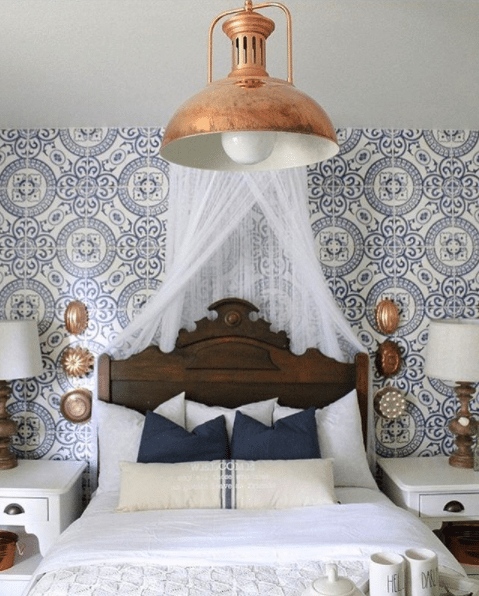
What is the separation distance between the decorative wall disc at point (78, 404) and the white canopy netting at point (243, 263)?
0.34 metres

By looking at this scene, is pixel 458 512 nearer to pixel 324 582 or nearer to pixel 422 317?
pixel 422 317

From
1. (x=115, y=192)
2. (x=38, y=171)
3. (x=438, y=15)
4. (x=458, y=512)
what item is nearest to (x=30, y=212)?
(x=38, y=171)

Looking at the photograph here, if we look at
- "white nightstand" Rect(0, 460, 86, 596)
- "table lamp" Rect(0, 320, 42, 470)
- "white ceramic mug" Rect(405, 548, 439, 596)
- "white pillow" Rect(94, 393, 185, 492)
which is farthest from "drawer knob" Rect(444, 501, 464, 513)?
"table lamp" Rect(0, 320, 42, 470)

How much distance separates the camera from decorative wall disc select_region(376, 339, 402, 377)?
3895mm

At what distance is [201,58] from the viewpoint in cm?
289

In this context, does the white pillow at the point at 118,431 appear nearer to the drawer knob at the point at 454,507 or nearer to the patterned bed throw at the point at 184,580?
the patterned bed throw at the point at 184,580

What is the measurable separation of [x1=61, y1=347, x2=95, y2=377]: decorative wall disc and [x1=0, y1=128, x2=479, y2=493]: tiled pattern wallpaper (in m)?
0.05

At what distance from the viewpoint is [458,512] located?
338cm

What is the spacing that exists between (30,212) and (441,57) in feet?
7.94

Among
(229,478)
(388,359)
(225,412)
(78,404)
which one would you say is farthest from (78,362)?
(388,359)

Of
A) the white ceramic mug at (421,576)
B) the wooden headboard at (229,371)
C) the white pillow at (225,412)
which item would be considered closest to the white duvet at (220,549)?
the white ceramic mug at (421,576)

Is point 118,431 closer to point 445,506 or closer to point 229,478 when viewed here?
point 229,478

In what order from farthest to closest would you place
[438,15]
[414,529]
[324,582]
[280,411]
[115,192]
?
[115,192], [280,411], [414,529], [438,15], [324,582]

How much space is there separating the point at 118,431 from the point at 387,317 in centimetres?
166
